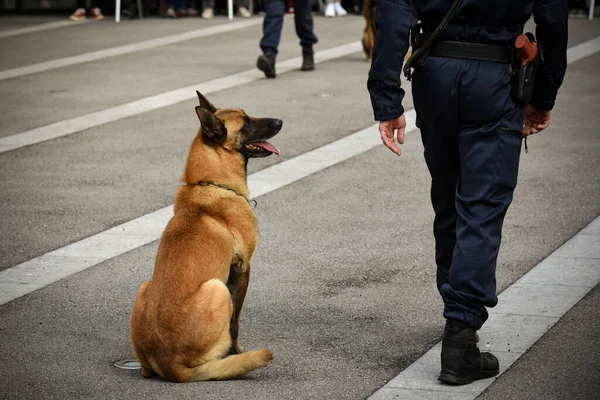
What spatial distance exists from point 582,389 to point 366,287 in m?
1.69

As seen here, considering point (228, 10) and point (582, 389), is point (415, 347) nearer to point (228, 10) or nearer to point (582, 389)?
point (582, 389)

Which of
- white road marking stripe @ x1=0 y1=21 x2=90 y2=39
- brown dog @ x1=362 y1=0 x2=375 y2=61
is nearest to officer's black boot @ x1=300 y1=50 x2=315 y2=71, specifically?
brown dog @ x1=362 y1=0 x2=375 y2=61

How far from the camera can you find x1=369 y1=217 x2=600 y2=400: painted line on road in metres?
4.62

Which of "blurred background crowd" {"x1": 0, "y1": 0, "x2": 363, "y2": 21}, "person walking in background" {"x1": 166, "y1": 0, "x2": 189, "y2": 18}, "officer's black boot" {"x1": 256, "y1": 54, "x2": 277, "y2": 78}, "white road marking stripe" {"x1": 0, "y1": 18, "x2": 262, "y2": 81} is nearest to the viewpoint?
"officer's black boot" {"x1": 256, "y1": 54, "x2": 277, "y2": 78}

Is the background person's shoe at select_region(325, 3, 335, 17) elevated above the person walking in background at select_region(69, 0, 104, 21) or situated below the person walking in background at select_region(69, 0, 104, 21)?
above

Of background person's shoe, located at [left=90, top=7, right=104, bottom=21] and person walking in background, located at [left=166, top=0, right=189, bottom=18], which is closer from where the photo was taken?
person walking in background, located at [left=166, top=0, right=189, bottom=18]

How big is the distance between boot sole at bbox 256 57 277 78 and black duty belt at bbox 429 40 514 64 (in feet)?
28.5

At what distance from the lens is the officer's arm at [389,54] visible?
4.49 meters

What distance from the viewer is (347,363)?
193 inches

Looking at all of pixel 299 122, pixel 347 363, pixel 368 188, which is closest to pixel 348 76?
pixel 299 122

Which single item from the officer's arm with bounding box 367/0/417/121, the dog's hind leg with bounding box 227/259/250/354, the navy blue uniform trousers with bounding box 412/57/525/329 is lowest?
the dog's hind leg with bounding box 227/259/250/354

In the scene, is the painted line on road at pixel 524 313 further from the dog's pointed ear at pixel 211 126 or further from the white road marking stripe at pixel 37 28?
the white road marking stripe at pixel 37 28

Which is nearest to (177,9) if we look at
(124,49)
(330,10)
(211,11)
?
(211,11)

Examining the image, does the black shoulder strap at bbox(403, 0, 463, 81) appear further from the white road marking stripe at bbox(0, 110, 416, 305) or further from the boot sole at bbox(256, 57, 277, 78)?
the boot sole at bbox(256, 57, 277, 78)
